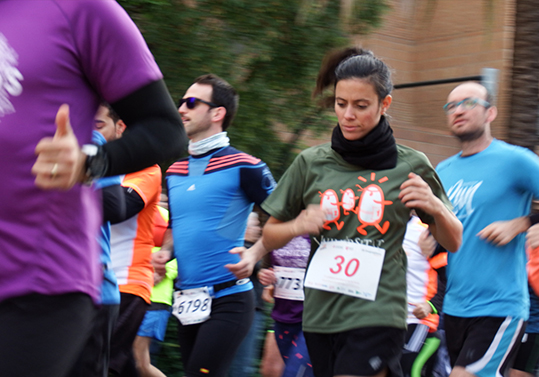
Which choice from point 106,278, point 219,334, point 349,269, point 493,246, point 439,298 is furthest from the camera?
point 439,298

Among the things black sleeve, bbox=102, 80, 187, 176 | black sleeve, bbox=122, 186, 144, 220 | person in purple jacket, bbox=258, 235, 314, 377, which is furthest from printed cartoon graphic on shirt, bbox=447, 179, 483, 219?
black sleeve, bbox=102, 80, 187, 176

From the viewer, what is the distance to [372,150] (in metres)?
3.50

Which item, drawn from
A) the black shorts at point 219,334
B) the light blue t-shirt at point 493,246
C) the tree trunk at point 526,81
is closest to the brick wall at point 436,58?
the tree trunk at point 526,81

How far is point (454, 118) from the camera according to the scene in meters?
4.91

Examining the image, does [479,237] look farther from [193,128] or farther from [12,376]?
[12,376]

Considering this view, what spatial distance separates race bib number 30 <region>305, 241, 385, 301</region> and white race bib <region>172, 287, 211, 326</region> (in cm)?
104

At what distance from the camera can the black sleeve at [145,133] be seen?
1.84m

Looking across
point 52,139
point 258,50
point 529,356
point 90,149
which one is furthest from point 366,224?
point 258,50

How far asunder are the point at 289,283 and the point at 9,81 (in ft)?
11.9

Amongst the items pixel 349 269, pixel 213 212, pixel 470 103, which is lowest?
pixel 213 212

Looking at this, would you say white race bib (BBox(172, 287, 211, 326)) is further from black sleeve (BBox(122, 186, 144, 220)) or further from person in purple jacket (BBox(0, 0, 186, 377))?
person in purple jacket (BBox(0, 0, 186, 377))

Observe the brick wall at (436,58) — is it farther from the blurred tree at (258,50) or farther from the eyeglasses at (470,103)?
the eyeglasses at (470,103)

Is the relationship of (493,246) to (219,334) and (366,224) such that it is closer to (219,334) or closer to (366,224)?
(366,224)

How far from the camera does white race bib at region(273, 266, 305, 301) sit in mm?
5141
